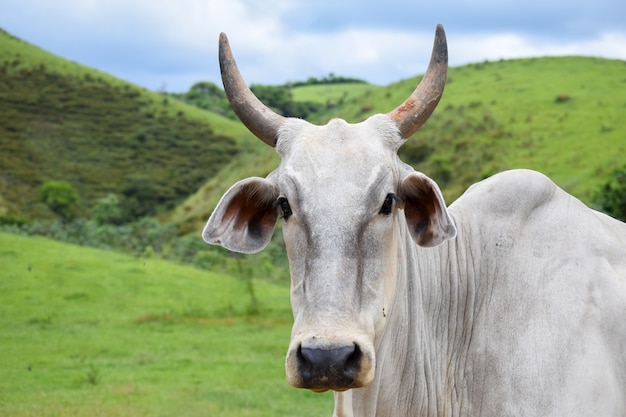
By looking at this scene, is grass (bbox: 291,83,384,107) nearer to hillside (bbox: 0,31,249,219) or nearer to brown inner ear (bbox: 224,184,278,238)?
hillside (bbox: 0,31,249,219)

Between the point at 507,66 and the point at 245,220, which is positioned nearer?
the point at 245,220

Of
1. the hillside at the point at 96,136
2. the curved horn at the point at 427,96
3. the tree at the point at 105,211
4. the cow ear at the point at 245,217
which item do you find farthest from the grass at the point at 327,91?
the cow ear at the point at 245,217

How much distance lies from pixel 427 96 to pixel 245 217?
1.08 meters

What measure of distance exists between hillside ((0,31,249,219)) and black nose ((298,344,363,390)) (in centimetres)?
4561

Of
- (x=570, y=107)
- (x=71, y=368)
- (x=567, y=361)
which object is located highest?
(x=570, y=107)

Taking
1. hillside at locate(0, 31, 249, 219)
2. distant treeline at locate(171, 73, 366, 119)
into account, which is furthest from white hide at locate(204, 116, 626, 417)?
distant treeline at locate(171, 73, 366, 119)

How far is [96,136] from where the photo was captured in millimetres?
66250

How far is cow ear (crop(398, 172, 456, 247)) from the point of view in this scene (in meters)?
3.93

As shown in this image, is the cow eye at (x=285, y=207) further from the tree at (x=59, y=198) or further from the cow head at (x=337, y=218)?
the tree at (x=59, y=198)

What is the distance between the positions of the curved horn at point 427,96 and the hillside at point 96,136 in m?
45.0

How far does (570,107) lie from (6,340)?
111ft

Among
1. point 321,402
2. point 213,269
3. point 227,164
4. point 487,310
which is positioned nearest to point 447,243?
point 487,310

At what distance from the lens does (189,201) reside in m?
59.0

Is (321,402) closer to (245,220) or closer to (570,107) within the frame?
(245,220)
